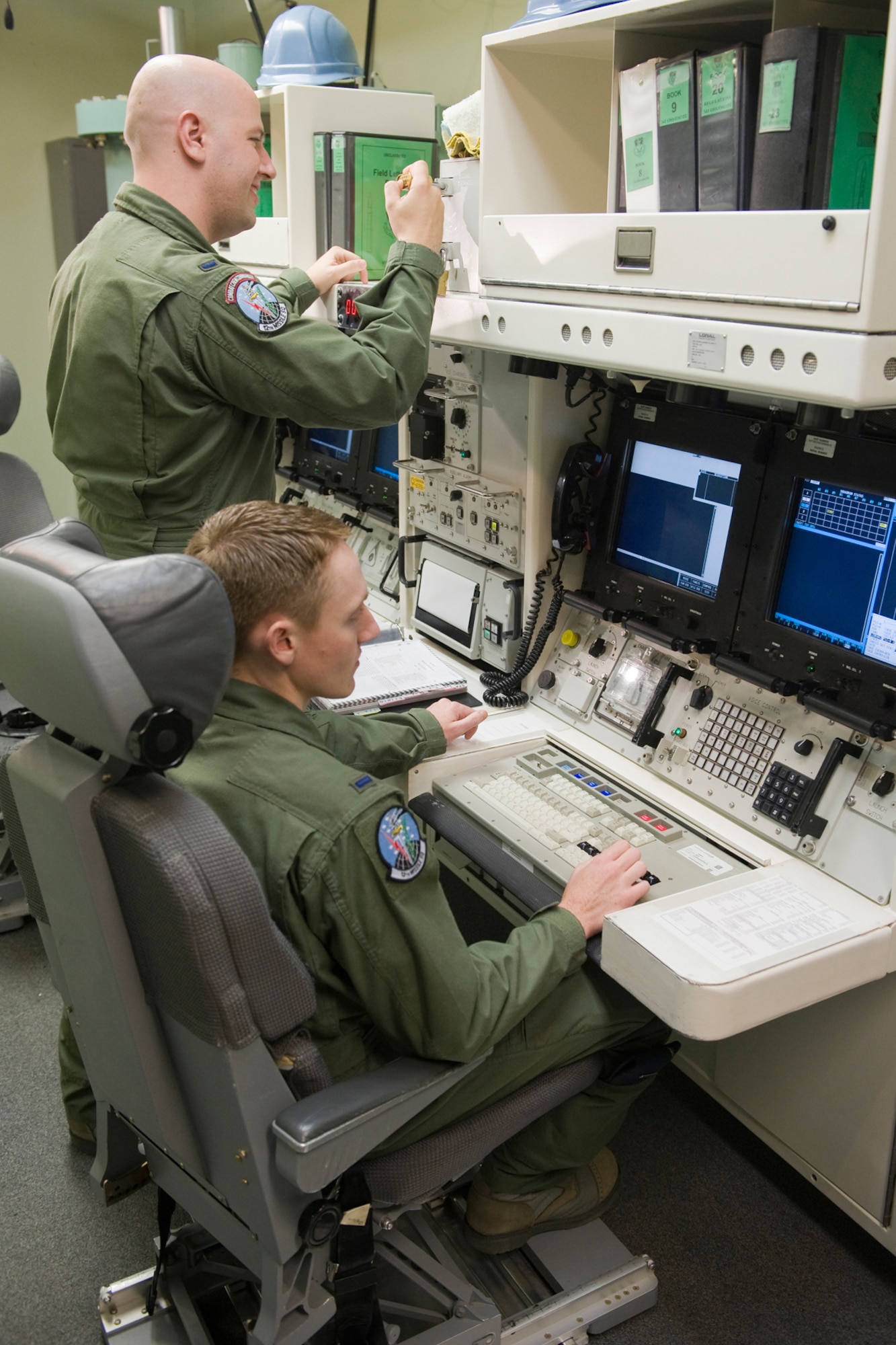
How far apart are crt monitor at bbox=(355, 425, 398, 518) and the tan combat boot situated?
174 cm

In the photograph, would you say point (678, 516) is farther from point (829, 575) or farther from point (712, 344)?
point (712, 344)

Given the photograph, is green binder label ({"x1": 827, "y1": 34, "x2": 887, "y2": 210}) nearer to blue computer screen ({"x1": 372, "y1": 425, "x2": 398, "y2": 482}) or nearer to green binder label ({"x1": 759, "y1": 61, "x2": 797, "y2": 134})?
green binder label ({"x1": 759, "y1": 61, "x2": 797, "y2": 134})

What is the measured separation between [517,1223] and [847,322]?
150cm

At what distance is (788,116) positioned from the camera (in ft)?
4.38

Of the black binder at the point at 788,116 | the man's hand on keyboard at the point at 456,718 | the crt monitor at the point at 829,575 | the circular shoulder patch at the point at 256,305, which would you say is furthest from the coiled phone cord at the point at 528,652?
the black binder at the point at 788,116

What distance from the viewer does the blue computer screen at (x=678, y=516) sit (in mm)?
1939

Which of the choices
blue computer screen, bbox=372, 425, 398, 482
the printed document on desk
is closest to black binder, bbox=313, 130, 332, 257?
blue computer screen, bbox=372, 425, 398, 482

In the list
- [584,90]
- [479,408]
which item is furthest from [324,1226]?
[584,90]

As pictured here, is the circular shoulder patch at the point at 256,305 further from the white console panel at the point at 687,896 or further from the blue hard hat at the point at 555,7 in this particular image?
the white console panel at the point at 687,896

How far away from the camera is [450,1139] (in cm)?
148

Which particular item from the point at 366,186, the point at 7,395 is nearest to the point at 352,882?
the point at 7,395

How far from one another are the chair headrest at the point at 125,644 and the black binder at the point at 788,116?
89 centimetres

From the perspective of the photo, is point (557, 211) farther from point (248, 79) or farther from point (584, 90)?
point (248, 79)

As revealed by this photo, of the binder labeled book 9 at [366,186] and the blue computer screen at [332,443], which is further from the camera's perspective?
the blue computer screen at [332,443]
